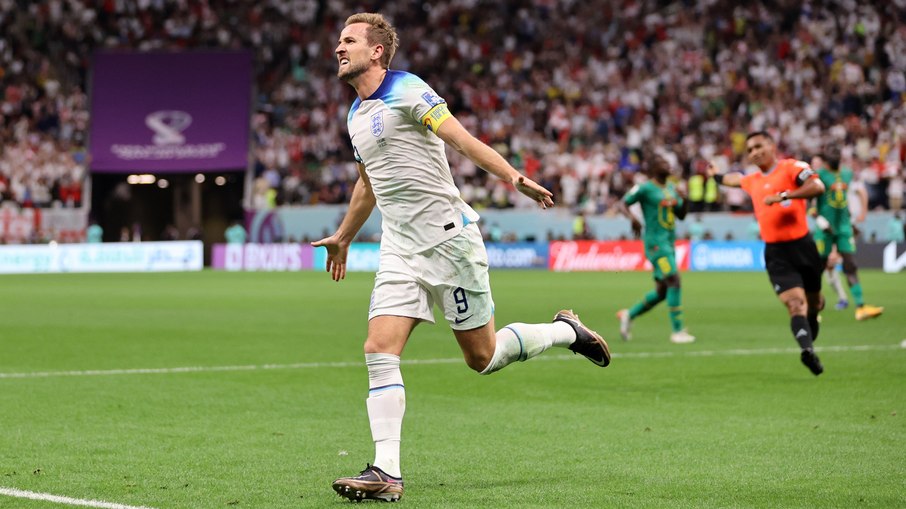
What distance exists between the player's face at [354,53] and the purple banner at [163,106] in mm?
40180

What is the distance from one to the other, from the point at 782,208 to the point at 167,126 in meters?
37.6

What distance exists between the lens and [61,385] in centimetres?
1082

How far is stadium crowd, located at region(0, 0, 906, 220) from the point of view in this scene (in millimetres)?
37281

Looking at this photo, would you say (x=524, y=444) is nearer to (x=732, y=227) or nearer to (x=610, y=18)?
(x=732, y=227)

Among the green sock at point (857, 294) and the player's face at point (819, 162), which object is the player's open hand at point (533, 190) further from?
the player's face at point (819, 162)

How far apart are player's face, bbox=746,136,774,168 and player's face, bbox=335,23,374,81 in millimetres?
5916

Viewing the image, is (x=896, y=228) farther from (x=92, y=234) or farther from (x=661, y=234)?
(x=92, y=234)

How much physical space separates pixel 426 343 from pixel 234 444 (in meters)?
7.44

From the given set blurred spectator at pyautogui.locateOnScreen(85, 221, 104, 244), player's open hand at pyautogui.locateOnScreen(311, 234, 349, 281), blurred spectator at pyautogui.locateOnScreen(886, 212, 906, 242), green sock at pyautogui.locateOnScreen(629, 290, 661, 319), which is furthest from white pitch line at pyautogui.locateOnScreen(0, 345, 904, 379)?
blurred spectator at pyautogui.locateOnScreen(85, 221, 104, 244)

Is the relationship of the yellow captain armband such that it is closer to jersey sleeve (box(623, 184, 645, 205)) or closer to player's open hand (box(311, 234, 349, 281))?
player's open hand (box(311, 234, 349, 281))

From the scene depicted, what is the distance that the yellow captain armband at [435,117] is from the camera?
6160 millimetres

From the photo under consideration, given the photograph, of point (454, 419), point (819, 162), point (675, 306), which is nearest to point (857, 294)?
point (675, 306)

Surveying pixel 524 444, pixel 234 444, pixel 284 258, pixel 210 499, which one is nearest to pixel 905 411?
pixel 524 444

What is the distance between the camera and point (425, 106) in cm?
622
